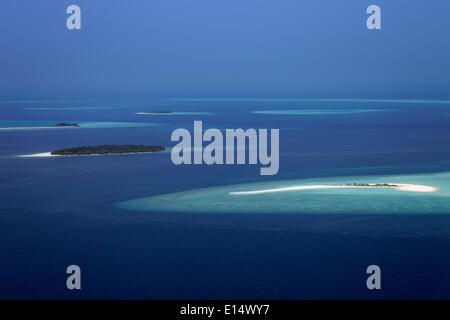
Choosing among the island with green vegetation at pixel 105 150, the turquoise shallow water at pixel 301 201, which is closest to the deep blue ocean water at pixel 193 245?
the turquoise shallow water at pixel 301 201

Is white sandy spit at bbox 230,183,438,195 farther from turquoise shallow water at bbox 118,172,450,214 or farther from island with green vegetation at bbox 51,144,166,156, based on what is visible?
island with green vegetation at bbox 51,144,166,156

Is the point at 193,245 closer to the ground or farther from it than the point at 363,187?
closer to the ground

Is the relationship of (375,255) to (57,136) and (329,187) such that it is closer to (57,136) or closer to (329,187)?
(329,187)

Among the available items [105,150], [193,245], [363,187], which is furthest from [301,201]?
[105,150]

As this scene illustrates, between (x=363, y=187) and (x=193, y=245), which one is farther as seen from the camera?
(x=363, y=187)

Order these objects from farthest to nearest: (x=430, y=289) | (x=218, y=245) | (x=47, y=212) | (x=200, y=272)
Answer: (x=47, y=212) < (x=218, y=245) < (x=200, y=272) < (x=430, y=289)

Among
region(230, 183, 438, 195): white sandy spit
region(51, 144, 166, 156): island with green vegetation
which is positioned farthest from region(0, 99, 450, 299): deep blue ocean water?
region(51, 144, 166, 156): island with green vegetation

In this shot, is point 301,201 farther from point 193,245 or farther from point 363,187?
point 193,245
